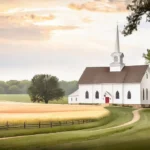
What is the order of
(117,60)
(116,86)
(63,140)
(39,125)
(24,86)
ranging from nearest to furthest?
(63,140), (39,125), (24,86), (117,60), (116,86)

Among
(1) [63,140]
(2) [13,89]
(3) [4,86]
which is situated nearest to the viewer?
(1) [63,140]

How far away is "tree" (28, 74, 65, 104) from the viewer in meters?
40.5

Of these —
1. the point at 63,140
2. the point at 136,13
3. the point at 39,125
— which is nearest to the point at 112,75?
the point at 39,125

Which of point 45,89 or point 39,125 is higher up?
point 45,89

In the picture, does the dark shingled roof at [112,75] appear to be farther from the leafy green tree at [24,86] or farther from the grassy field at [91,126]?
the grassy field at [91,126]

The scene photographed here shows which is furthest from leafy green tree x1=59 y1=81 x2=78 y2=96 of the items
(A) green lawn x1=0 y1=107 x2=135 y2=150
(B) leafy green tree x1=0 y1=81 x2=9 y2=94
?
(A) green lawn x1=0 y1=107 x2=135 y2=150

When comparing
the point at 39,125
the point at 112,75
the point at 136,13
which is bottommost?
the point at 39,125

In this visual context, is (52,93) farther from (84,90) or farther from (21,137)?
(21,137)

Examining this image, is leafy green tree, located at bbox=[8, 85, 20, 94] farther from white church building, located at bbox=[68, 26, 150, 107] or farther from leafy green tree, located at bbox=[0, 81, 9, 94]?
white church building, located at bbox=[68, 26, 150, 107]

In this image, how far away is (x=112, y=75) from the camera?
150 feet

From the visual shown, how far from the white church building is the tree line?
2.29ft

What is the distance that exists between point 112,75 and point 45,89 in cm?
745

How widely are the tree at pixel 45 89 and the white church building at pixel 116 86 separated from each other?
68.1 inches

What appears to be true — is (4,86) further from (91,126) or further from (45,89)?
(91,126)
